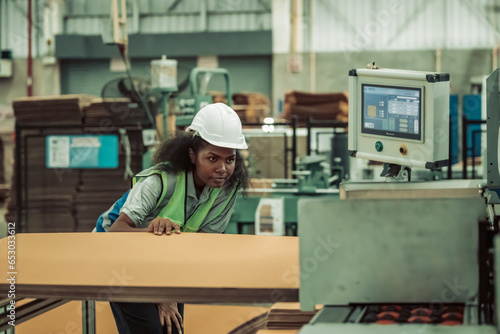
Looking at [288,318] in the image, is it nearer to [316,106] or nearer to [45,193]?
[45,193]

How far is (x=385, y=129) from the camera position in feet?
9.83

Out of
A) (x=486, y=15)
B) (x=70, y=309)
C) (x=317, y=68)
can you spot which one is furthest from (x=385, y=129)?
(x=486, y=15)

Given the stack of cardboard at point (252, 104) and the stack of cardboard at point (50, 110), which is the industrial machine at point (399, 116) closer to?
the stack of cardboard at point (50, 110)

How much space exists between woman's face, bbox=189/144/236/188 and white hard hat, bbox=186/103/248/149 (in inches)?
1.3

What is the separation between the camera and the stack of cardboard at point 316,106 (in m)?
7.95

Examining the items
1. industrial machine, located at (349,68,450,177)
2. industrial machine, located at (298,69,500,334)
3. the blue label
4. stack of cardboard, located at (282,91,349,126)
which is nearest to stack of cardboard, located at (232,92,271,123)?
stack of cardboard, located at (282,91,349,126)

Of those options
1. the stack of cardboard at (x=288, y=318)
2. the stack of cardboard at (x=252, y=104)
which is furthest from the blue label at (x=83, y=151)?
the stack of cardboard at (x=288, y=318)

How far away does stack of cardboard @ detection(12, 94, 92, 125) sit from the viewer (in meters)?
6.65

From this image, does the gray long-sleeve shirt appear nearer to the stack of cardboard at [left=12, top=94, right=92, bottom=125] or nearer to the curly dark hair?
the curly dark hair

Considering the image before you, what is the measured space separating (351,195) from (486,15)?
1198 cm

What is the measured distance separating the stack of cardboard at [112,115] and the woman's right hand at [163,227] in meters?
4.08

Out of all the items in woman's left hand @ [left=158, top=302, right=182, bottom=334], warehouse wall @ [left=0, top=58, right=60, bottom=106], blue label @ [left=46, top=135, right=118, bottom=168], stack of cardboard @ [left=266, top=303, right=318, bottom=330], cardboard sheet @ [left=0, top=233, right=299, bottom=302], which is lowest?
woman's left hand @ [left=158, top=302, right=182, bottom=334]

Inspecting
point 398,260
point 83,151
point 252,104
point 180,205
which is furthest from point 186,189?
point 252,104

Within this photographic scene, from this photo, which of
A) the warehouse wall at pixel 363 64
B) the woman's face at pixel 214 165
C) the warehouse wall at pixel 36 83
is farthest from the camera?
the warehouse wall at pixel 36 83
